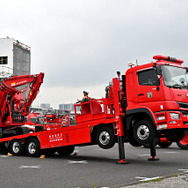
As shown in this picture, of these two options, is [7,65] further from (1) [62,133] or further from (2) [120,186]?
(2) [120,186]

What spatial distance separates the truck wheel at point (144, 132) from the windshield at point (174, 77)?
4.47 ft

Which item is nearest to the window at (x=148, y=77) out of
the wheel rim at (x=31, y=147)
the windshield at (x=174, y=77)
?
the windshield at (x=174, y=77)

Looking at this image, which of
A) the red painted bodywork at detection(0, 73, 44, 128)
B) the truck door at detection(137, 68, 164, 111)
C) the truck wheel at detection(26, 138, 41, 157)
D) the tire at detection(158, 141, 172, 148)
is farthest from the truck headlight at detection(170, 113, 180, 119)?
the red painted bodywork at detection(0, 73, 44, 128)

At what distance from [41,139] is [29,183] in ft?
17.9

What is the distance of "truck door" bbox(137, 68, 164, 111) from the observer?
9211mm

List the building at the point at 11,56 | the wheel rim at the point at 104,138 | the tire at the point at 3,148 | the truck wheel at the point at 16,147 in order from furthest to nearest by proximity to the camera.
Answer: the building at the point at 11,56 → the tire at the point at 3,148 → the truck wheel at the point at 16,147 → the wheel rim at the point at 104,138

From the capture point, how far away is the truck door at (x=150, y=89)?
9211mm

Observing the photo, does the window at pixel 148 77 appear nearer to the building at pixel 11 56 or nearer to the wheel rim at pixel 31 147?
the wheel rim at pixel 31 147

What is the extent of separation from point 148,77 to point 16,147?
6.94 metres

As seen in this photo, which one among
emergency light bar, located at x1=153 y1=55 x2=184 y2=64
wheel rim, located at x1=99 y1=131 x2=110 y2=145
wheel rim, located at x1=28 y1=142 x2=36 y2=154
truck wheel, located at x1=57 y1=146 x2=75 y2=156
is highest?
emergency light bar, located at x1=153 y1=55 x2=184 y2=64

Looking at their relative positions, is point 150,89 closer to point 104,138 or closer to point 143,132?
point 143,132

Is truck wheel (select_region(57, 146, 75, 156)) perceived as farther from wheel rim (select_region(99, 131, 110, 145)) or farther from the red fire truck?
wheel rim (select_region(99, 131, 110, 145))

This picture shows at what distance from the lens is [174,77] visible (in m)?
9.52

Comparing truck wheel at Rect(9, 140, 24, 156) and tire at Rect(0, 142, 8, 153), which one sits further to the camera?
tire at Rect(0, 142, 8, 153)
